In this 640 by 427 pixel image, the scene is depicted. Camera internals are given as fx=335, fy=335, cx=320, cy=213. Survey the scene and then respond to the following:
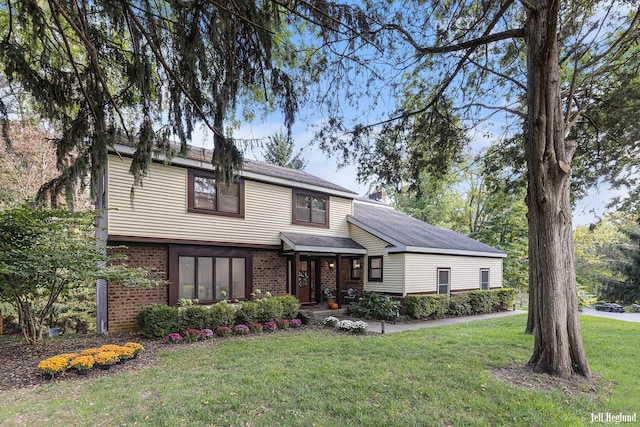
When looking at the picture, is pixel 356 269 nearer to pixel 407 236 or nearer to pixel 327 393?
pixel 407 236

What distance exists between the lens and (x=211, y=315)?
9.10 metres

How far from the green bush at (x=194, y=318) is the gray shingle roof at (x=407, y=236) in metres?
7.34

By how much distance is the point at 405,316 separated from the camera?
12109 mm

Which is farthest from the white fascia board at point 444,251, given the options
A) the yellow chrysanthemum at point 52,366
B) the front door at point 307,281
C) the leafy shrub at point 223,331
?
the yellow chrysanthemum at point 52,366

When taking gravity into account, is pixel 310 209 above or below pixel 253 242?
→ above

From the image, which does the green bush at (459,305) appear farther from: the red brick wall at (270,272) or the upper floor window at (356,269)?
the red brick wall at (270,272)

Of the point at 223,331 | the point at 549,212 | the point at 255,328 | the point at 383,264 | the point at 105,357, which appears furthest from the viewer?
the point at 383,264

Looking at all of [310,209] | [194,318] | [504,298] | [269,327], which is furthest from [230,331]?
[504,298]

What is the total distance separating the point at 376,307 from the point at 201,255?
6.30 m

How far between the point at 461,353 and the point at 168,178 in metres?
8.91

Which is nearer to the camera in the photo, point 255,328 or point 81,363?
point 81,363

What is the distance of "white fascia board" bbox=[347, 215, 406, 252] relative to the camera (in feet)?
42.1

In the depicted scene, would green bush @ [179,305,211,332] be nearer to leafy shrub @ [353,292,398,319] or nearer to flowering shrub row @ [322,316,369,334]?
flowering shrub row @ [322,316,369,334]

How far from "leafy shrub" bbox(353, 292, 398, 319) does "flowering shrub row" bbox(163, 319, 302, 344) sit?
9.53ft
